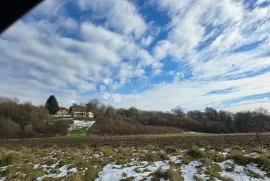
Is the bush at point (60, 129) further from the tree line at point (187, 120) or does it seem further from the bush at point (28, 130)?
the tree line at point (187, 120)

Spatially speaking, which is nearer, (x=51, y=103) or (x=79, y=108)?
(x=51, y=103)

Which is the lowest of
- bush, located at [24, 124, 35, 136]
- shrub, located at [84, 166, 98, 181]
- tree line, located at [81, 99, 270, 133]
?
shrub, located at [84, 166, 98, 181]

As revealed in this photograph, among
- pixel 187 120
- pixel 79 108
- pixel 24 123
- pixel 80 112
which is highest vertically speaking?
pixel 79 108

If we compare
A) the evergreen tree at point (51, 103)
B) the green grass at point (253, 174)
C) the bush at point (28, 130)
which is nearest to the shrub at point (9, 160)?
the green grass at point (253, 174)

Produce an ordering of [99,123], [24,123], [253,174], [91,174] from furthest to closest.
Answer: [99,123] < [24,123] < [91,174] < [253,174]

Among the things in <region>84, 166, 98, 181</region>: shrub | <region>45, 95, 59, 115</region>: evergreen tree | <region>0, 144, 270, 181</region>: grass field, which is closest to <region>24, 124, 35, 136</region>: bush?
<region>45, 95, 59, 115</region>: evergreen tree

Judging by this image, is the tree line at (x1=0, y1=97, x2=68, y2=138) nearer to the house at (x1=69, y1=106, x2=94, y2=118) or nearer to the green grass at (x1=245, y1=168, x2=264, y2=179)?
the house at (x1=69, y1=106, x2=94, y2=118)

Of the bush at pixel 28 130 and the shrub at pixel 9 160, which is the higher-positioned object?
the bush at pixel 28 130

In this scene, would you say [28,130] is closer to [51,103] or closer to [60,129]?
[60,129]

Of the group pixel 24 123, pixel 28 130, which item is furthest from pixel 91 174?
pixel 24 123

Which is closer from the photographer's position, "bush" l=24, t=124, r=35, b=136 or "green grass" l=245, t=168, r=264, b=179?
"green grass" l=245, t=168, r=264, b=179

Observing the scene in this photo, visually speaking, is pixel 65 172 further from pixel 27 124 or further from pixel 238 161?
pixel 27 124

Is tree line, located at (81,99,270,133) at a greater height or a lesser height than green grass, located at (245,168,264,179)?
greater

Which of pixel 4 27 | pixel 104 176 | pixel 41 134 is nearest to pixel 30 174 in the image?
pixel 104 176
